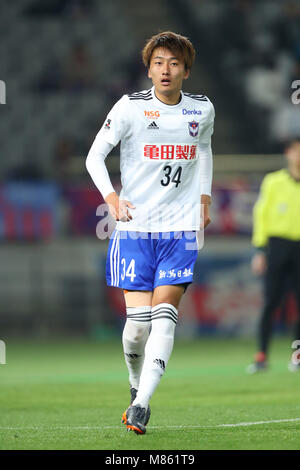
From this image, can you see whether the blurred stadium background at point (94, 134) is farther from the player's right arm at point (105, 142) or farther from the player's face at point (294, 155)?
the player's right arm at point (105, 142)

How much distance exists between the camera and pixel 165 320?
6.21m

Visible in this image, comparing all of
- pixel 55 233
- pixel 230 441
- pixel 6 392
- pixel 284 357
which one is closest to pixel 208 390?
pixel 6 392

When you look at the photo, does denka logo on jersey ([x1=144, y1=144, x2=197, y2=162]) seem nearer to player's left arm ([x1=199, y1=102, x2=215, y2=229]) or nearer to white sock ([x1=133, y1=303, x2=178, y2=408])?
player's left arm ([x1=199, y1=102, x2=215, y2=229])

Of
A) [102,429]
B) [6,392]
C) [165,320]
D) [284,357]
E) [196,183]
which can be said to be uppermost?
[196,183]

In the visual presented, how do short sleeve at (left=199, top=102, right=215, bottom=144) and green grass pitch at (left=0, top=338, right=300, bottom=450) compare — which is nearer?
green grass pitch at (left=0, top=338, right=300, bottom=450)

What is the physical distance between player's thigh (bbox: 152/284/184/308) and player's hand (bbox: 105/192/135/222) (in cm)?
54

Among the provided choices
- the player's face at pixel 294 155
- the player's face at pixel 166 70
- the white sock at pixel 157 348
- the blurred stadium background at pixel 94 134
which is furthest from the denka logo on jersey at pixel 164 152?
the blurred stadium background at pixel 94 134

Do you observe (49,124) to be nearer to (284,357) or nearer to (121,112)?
(284,357)

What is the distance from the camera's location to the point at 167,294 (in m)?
6.25

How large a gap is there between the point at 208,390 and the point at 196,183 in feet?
10.8

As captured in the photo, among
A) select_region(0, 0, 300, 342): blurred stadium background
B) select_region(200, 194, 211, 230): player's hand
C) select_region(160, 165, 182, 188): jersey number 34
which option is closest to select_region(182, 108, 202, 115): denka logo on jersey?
select_region(160, 165, 182, 188): jersey number 34

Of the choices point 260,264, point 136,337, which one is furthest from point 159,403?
point 260,264

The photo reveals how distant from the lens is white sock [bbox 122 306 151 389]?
20.7 ft
